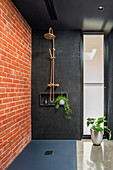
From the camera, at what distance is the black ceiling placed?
7.79 ft

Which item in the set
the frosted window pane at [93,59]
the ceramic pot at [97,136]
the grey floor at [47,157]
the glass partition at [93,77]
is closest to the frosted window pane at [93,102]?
the glass partition at [93,77]

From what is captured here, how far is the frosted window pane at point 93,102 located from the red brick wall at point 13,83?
50.0 inches

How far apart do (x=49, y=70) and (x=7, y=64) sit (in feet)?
4.33

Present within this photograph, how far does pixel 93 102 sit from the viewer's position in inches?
137

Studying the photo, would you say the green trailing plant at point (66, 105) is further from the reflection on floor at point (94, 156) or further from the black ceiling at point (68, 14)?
the black ceiling at point (68, 14)

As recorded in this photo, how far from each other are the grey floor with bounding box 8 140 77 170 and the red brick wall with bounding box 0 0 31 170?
5.2 inches

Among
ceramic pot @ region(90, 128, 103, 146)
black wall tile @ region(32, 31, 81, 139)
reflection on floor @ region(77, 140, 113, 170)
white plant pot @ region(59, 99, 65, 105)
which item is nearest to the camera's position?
reflection on floor @ region(77, 140, 113, 170)

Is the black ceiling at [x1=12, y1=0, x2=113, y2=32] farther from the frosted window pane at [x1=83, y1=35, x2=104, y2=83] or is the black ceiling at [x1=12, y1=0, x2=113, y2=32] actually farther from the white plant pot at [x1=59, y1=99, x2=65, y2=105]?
the white plant pot at [x1=59, y1=99, x2=65, y2=105]

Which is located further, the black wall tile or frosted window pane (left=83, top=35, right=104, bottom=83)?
frosted window pane (left=83, top=35, right=104, bottom=83)

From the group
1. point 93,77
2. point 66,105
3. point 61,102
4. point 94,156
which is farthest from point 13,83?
point 93,77

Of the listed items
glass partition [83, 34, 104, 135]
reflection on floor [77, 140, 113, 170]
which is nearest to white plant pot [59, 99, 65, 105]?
glass partition [83, 34, 104, 135]

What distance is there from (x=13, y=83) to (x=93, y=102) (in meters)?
1.89

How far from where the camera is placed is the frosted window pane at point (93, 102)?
3480mm

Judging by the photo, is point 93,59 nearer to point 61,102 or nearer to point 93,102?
point 93,102
